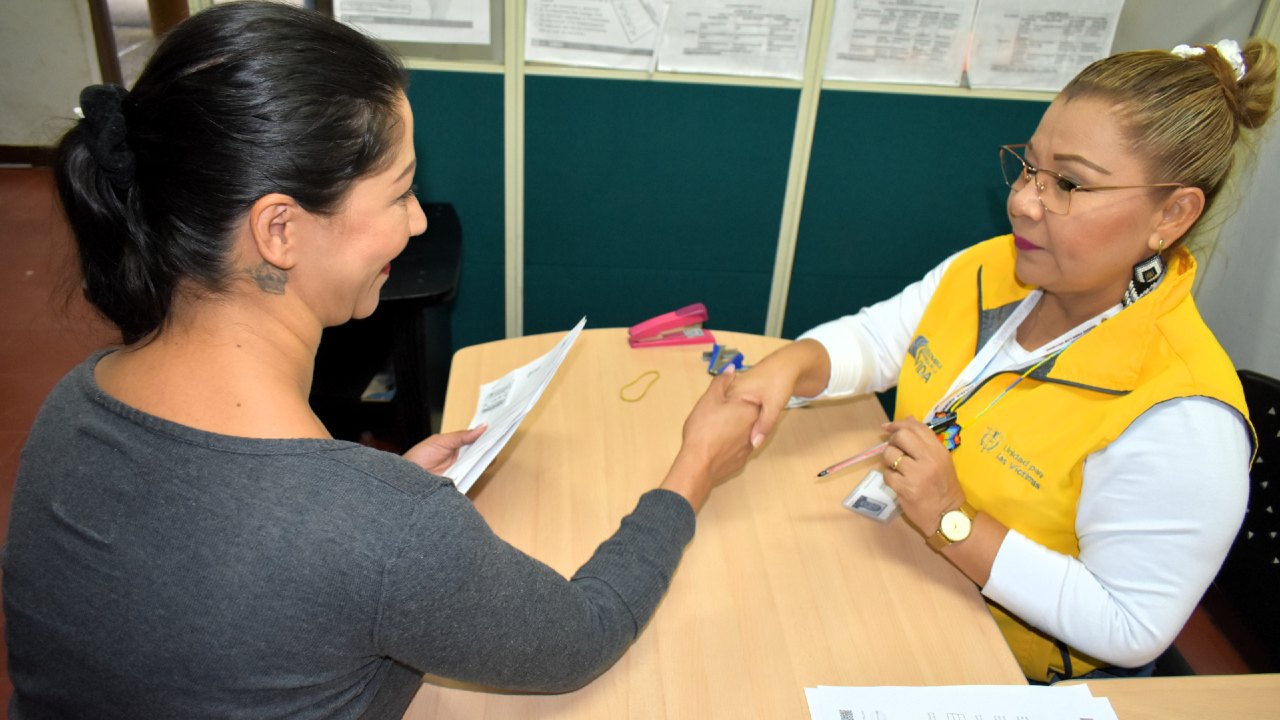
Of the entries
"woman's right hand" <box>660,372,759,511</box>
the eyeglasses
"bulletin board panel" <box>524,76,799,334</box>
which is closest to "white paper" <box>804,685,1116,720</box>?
"woman's right hand" <box>660,372,759,511</box>

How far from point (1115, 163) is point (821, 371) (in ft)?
1.90

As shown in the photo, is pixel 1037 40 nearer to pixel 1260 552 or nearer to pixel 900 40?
pixel 900 40

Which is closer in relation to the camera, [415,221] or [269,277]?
[269,277]

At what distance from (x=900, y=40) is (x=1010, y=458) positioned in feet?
4.78

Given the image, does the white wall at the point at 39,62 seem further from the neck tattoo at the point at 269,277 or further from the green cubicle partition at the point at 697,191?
the neck tattoo at the point at 269,277

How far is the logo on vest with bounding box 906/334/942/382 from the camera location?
149 cm

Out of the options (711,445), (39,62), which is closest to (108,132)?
(711,445)

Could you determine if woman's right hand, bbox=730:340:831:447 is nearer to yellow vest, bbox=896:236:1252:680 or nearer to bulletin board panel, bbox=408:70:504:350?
yellow vest, bbox=896:236:1252:680

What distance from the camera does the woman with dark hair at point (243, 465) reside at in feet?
2.41

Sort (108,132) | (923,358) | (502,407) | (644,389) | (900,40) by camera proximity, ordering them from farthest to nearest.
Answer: (900,40), (644,389), (923,358), (502,407), (108,132)

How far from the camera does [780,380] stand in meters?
1.47

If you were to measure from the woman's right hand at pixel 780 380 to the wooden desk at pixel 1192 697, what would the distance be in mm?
565

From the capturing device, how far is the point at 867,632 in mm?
1137

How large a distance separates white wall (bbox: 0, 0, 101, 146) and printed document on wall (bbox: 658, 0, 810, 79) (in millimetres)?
3558
